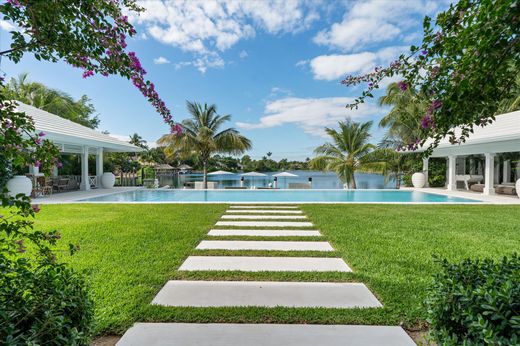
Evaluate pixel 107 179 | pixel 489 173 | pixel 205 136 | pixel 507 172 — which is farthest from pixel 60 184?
pixel 507 172

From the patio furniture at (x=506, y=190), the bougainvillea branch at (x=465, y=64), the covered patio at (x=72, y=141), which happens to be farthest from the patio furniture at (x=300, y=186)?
the bougainvillea branch at (x=465, y=64)

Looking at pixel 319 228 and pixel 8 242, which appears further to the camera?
pixel 319 228

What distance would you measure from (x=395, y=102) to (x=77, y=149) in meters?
24.4

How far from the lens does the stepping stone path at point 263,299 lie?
8.27ft

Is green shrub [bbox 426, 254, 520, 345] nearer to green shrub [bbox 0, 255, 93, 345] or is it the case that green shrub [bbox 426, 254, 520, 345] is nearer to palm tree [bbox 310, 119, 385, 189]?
green shrub [bbox 0, 255, 93, 345]

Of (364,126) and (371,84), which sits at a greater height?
(364,126)

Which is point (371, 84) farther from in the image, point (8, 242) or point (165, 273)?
point (165, 273)

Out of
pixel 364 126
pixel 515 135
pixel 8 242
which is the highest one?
pixel 364 126

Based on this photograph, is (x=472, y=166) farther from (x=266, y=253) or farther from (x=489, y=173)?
(x=266, y=253)

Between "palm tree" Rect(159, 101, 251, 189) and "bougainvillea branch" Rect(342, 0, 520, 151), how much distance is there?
19410mm

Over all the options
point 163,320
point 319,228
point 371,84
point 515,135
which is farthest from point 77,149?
point 515,135

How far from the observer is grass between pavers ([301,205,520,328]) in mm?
3422

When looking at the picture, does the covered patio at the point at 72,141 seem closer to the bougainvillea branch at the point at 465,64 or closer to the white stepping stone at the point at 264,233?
the white stepping stone at the point at 264,233

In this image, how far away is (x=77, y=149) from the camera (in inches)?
711
